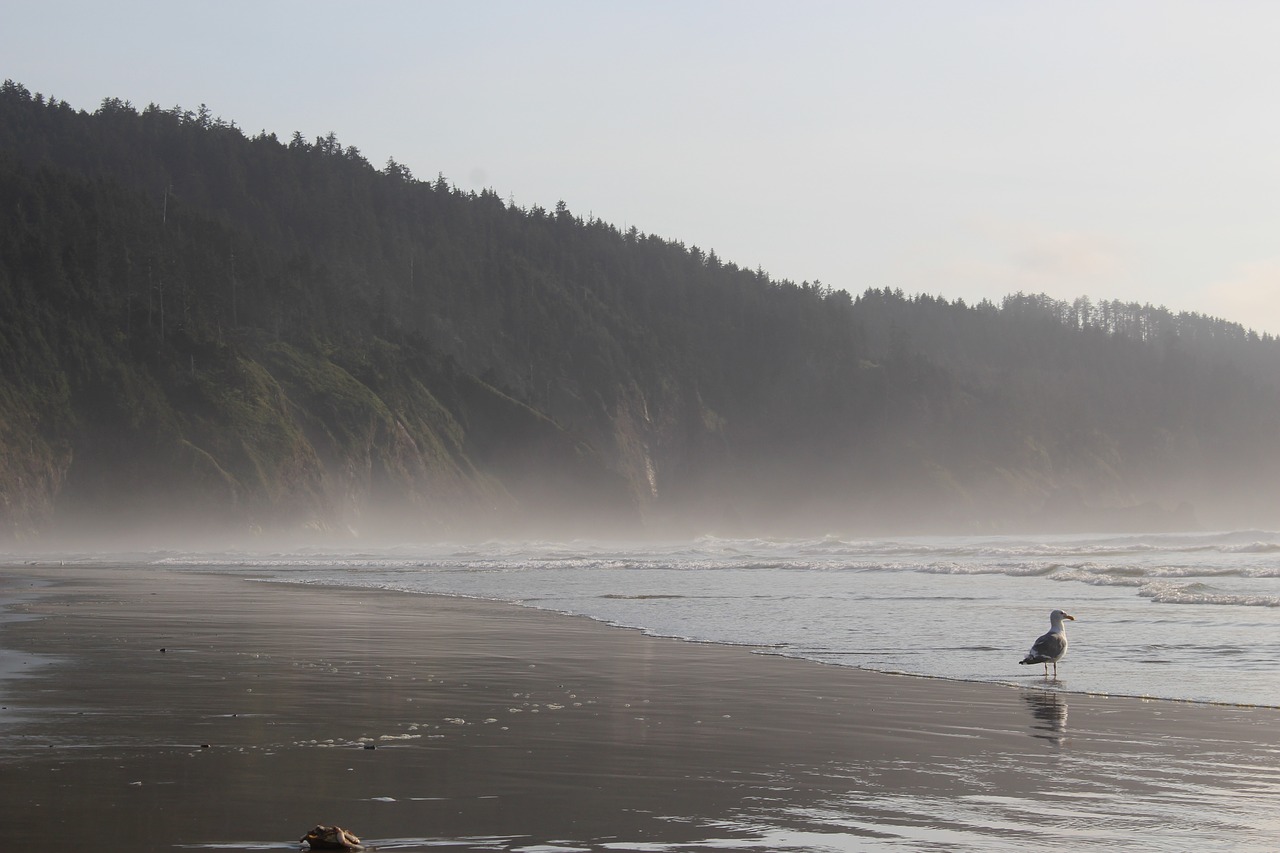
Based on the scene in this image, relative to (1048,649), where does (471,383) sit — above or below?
above

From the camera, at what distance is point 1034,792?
6.97 meters

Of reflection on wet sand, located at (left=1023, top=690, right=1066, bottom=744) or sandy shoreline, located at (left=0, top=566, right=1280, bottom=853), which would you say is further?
reflection on wet sand, located at (left=1023, top=690, right=1066, bottom=744)

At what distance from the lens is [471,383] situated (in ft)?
354

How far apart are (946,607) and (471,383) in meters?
88.6

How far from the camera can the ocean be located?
13422 millimetres

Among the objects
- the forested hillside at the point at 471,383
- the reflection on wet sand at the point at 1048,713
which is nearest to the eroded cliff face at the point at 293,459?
the forested hillside at the point at 471,383

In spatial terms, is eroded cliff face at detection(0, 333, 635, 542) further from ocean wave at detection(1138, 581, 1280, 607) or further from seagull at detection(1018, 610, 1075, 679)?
seagull at detection(1018, 610, 1075, 679)

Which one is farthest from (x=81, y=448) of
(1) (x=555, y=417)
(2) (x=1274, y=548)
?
(2) (x=1274, y=548)

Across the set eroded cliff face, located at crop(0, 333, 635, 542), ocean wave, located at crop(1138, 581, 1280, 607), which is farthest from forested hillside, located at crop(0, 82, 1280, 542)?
ocean wave, located at crop(1138, 581, 1280, 607)

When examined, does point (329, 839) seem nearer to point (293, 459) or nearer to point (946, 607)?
point (946, 607)

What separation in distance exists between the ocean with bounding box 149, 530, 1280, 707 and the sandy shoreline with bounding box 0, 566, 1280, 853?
161 centimetres

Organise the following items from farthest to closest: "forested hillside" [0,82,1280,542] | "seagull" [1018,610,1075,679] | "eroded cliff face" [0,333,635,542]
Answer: "forested hillside" [0,82,1280,542] < "eroded cliff face" [0,333,635,542] < "seagull" [1018,610,1075,679]

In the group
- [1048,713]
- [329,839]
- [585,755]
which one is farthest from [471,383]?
[329,839]

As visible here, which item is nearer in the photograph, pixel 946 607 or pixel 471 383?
pixel 946 607
